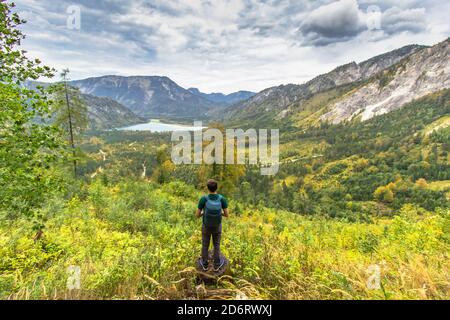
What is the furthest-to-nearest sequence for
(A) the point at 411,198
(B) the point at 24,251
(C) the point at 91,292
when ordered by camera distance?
(A) the point at 411,198, (B) the point at 24,251, (C) the point at 91,292

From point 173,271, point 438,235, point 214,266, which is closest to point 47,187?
point 173,271

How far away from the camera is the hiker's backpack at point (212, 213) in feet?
18.4

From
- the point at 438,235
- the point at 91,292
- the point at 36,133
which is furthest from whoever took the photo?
the point at 438,235

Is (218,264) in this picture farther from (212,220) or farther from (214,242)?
(212,220)

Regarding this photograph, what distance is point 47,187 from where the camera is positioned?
18.6 ft

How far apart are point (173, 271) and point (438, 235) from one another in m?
8.61

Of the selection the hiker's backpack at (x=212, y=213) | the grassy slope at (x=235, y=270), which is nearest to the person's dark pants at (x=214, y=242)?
the hiker's backpack at (x=212, y=213)

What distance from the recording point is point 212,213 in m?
5.62

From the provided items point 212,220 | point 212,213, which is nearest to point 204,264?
point 212,220

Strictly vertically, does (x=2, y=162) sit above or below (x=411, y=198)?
above

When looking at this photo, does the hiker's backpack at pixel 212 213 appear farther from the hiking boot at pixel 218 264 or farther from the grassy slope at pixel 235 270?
the grassy slope at pixel 235 270

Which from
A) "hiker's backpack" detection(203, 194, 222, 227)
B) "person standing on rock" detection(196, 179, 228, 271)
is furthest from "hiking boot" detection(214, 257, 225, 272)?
"hiker's backpack" detection(203, 194, 222, 227)

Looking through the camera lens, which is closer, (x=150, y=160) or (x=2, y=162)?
(x=2, y=162)
